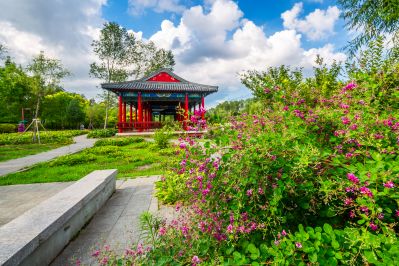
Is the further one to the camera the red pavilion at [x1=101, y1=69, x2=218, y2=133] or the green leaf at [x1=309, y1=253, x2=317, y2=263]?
the red pavilion at [x1=101, y1=69, x2=218, y2=133]

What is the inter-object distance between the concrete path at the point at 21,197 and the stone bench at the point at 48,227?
46.3 inches

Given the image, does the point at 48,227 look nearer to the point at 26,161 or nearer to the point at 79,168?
the point at 79,168

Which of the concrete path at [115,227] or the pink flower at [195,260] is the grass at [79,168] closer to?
the concrete path at [115,227]

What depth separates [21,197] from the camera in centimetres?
425

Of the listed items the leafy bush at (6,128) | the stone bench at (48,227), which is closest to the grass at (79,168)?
the stone bench at (48,227)

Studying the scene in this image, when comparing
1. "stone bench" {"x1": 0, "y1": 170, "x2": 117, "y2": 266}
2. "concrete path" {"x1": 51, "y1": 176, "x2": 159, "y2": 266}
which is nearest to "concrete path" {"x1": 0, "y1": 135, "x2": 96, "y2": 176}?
"concrete path" {"x1": 51, "y1": 176, "x2": 159, "y2": 266}

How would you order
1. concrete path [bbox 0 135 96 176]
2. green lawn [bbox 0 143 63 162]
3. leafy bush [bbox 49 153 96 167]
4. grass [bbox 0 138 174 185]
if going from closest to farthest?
grass [bbox 0 138 174 185] → concrete path [bbox 0 135 96 176] → leafy bush [bbox 49 153 96 167] → green lawn [bbox 0 143 63 162]

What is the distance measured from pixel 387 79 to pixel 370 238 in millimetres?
1956

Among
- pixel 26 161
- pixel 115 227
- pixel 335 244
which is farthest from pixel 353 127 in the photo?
pixel 26 161

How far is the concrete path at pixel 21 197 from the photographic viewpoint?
11.3ft

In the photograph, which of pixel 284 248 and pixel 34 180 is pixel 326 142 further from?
pixel 34 180

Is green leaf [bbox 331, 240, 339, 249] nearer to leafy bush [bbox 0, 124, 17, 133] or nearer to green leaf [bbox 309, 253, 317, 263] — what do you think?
green leaf [bbox 309, 253, 317, 263]

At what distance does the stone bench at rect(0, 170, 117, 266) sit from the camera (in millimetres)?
1677

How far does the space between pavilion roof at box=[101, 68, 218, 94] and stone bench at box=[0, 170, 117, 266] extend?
15380mm
